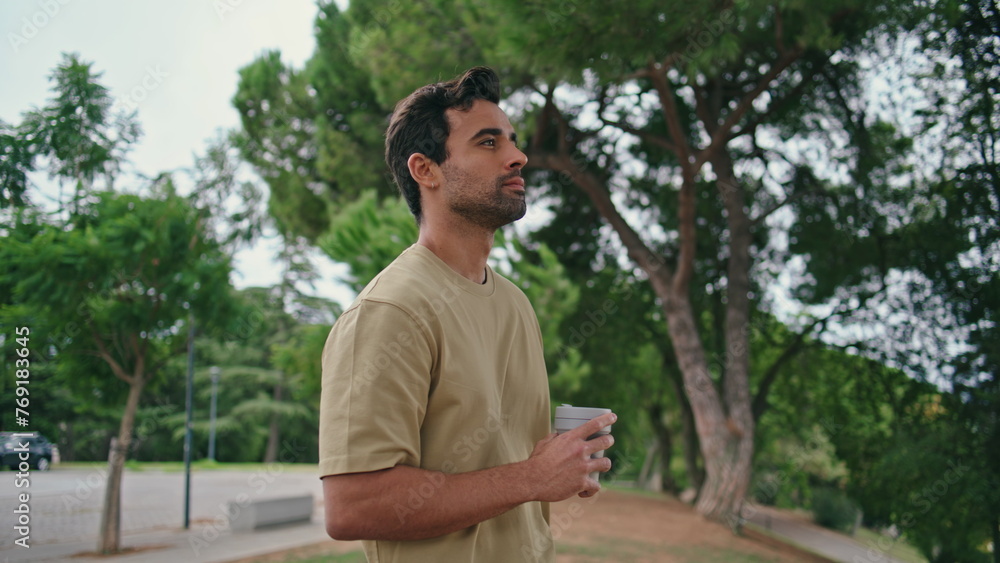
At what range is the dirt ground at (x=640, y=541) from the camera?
9789 millimetres

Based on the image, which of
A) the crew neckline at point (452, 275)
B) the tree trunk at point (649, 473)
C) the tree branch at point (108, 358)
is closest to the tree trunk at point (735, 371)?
the tree branch at point (108, 358)

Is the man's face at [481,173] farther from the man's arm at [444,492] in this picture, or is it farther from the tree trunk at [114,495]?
the tree trunk at [114,495]

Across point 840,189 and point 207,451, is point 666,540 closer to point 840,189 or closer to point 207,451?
point 840,189

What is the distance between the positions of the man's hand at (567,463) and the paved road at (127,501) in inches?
260

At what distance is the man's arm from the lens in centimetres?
121

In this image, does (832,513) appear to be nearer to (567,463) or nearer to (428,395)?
(567,463)

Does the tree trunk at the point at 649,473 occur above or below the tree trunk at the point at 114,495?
below

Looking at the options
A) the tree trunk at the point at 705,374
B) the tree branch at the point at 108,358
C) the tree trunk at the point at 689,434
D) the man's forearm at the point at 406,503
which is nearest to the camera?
the man's forearm at the point at 406,503

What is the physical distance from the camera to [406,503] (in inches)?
48.2

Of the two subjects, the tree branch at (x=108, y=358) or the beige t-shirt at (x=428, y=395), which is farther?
the tree branch at (x=108, y=358)

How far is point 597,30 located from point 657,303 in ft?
39.4

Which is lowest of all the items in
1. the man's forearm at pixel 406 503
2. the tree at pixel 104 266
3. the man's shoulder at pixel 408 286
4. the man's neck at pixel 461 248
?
the man's forearm at pixel 406 503

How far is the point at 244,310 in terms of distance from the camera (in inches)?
422

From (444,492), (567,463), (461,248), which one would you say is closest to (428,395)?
(444,492)
